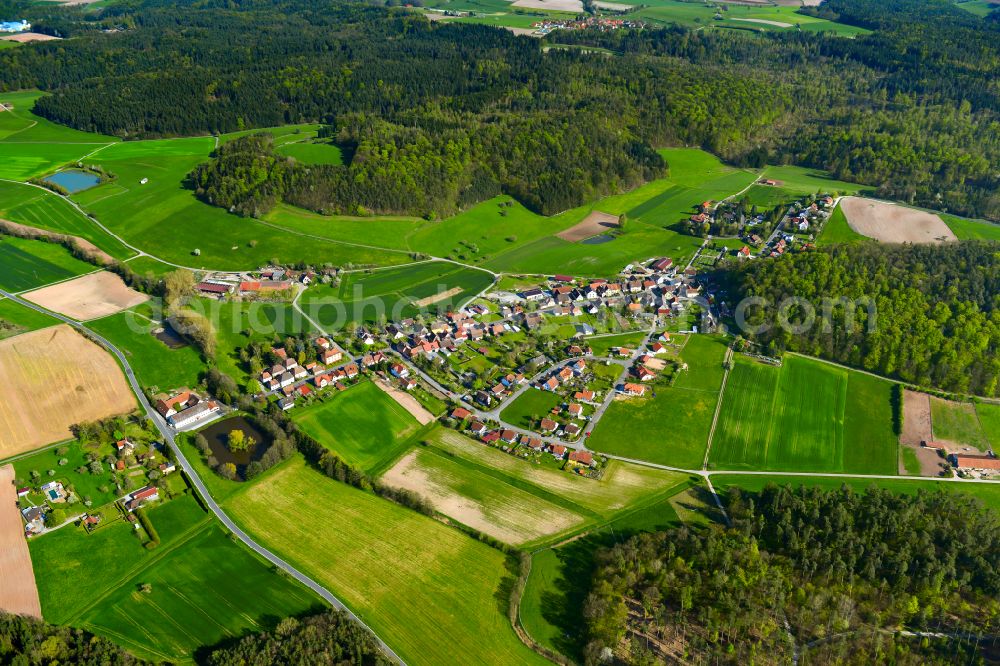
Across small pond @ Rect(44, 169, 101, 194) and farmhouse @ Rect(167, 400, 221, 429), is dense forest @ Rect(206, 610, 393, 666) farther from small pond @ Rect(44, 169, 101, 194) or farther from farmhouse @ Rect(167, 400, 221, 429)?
small pond @ Rect(44, 169, 101, 194)

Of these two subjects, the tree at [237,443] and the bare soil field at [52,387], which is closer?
the tree at [237,443]

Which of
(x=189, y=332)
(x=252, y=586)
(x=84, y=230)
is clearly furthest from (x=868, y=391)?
(x=84, y=230)

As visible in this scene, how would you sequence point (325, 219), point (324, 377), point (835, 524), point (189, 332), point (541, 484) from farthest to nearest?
point (325, 219)
point (189, 332)
point (324, 377)
point (541, 484)
point (835, 524)

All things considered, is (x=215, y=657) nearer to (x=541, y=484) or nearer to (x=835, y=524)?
(x=541, y=484)

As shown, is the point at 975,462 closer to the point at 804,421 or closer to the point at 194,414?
→ the point at 804,421

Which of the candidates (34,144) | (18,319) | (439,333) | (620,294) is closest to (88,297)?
(18,319)

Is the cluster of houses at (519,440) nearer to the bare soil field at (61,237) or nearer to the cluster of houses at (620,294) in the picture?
the cluster of houses at (620,294)

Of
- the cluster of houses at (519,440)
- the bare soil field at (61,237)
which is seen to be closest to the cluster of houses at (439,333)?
the cluster of houses at (519,440)
